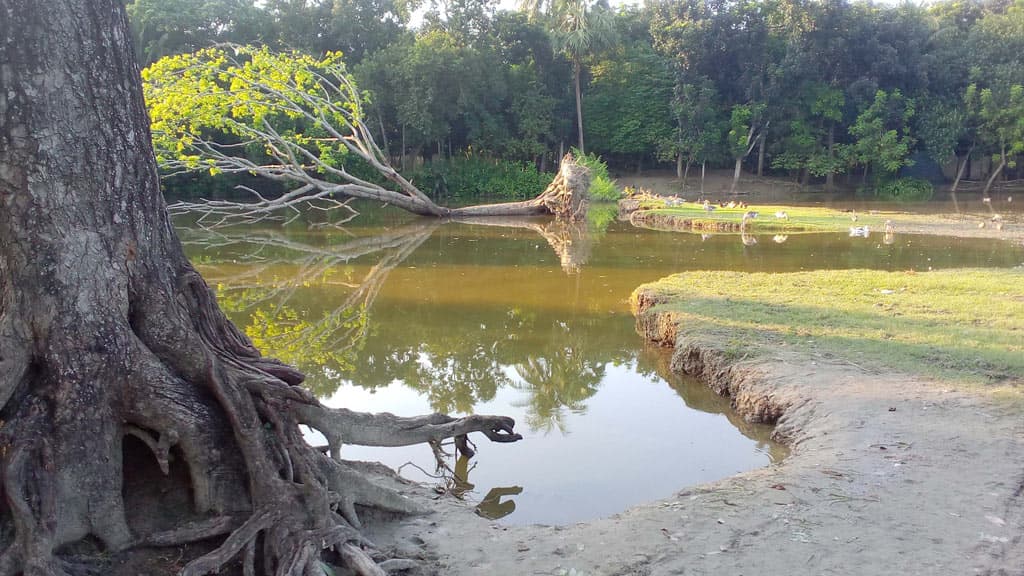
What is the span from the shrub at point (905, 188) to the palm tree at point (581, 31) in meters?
15.5

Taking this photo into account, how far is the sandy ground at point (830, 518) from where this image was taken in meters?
3.64

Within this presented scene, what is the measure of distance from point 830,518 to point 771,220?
1927cm

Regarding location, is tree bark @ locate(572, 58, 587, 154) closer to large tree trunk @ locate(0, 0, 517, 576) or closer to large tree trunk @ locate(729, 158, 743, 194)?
large tree trunk @ locate(729, 158, 743, 194)

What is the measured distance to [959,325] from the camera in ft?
25.8

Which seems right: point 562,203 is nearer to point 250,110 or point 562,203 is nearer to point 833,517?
point 250,110

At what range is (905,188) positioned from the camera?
38.4 m

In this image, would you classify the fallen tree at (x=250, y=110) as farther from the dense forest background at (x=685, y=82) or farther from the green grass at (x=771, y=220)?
the dense forest background at (x=685, y=82)

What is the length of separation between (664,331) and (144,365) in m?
6.44

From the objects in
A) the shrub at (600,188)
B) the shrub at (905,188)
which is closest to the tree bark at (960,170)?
the shrub at (905,188)

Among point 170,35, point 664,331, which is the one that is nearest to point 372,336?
point 664,331

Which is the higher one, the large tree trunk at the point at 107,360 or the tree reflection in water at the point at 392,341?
the large tree trunk at the point at 107,360

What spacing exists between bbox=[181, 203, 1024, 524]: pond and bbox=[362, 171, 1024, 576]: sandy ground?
54 cm

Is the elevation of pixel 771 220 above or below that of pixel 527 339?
above

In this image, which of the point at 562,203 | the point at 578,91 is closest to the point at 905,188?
the point at 578,91
